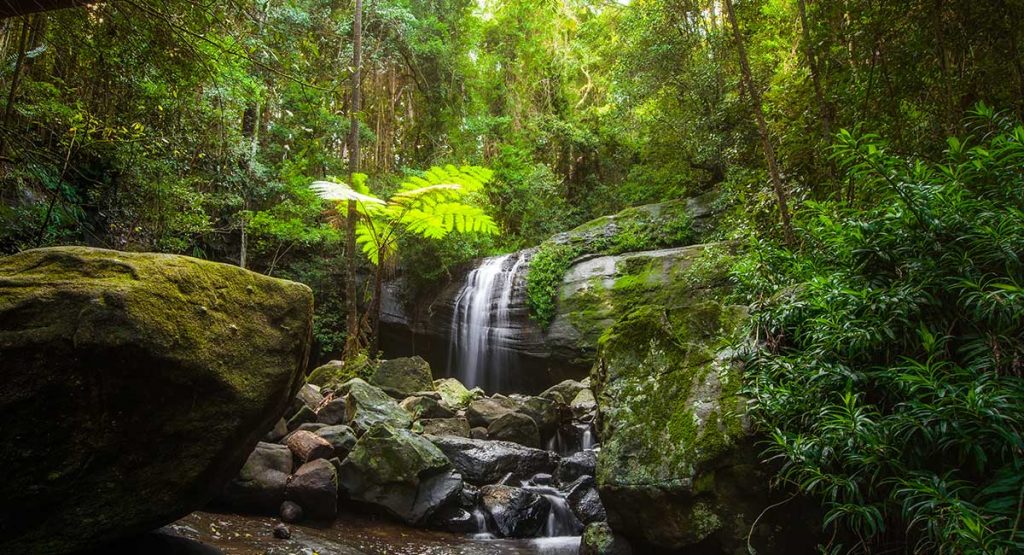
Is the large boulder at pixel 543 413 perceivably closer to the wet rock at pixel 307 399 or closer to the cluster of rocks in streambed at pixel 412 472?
the cluster of rocks in streambed at pixel 412 472

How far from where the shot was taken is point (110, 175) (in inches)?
248

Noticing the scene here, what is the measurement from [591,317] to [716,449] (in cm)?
702

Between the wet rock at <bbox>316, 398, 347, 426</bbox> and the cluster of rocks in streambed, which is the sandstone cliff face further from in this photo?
the wet rock at <bbox>316, 398, 347, 426</bbox>

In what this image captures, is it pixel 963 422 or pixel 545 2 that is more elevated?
pixel 545 2

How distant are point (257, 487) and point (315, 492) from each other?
1.52 feet

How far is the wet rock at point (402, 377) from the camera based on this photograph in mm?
8008

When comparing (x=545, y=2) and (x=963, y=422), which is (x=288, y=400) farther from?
(x=545, y=2)

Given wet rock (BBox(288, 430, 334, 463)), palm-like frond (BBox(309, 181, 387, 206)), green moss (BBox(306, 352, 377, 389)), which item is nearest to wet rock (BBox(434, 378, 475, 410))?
green moss (BBox(306, 352, 377, 389))

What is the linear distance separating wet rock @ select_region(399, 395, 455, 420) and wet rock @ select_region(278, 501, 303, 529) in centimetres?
282

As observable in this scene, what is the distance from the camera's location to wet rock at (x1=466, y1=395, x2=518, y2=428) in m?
7.46

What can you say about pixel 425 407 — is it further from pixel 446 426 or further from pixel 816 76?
pixel 816 76

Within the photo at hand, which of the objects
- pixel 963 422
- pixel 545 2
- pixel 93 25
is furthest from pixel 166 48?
pixel 545 2

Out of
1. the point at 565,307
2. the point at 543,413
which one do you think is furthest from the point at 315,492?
the point at 565,307

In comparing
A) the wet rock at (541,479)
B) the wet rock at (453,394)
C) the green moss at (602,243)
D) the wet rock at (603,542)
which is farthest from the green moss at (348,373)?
the wet rock at (603,542)
